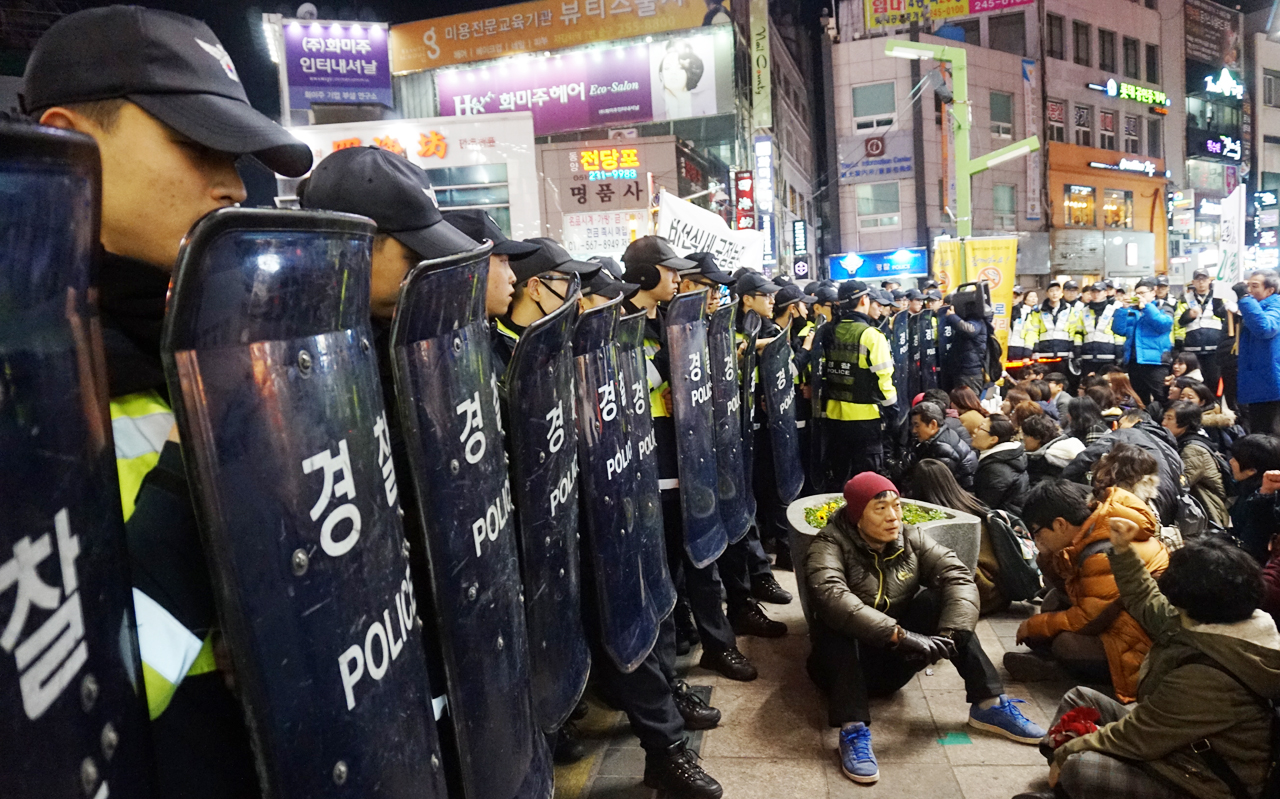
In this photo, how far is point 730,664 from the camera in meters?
4.22

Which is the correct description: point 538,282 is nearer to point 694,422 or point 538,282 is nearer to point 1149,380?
point 694,422

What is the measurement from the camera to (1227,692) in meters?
2.55

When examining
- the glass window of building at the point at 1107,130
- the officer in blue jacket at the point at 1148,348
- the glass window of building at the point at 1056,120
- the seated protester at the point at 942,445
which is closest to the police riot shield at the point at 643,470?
the seated protester at the point at 942,445

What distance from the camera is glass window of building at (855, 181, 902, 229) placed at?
110 ft

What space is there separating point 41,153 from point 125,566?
0.40 meters

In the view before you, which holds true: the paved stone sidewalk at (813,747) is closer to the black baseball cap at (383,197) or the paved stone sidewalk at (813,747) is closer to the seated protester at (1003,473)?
the seated protester at (1003,473)

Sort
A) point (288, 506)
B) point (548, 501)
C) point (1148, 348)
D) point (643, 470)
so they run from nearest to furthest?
point (288, 506) → point (548, 501) → point (643, 470) → point (1148, 348)

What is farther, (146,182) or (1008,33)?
(1008,33)

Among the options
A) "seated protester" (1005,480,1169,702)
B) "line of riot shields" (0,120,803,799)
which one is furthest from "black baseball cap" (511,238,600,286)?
"seated protester" (1005,480,1169,702)

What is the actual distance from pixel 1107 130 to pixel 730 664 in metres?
37.5

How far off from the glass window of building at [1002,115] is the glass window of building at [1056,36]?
2.58 meters

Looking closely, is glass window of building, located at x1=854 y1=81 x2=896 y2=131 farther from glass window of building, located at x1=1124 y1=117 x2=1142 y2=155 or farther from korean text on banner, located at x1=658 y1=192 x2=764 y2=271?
korean text on banner, located at x1=658 y1=192 x2=764 y2=271

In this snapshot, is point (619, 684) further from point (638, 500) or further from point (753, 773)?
point (753, 773)

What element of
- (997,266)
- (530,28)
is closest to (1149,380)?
(997,266)
